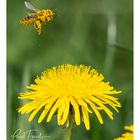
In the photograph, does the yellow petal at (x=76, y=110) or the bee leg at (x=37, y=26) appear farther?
the bee leg at (x=37, y=26)

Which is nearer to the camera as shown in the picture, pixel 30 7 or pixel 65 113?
pixel 65 113

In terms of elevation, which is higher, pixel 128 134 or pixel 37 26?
pixel 37 26
